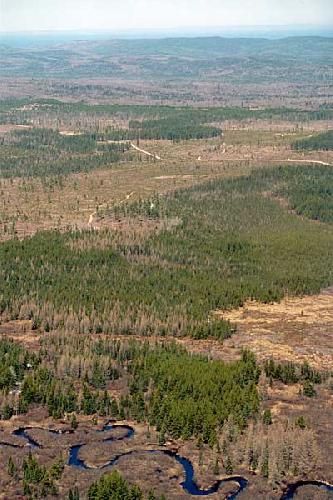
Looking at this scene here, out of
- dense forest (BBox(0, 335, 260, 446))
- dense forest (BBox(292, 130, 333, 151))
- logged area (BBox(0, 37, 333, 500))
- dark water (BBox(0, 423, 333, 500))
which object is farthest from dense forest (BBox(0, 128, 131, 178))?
dark water (BBox(0, 423, 333, 500))

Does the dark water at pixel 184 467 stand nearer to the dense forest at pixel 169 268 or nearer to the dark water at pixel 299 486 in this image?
the dark water at pixel 299 486

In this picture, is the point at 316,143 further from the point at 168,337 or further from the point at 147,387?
the point at 147,387

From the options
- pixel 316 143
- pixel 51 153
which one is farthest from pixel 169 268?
pixel 316 143

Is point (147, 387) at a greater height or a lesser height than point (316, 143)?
lesser

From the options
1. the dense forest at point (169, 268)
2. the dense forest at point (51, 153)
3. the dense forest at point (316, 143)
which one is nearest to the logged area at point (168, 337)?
the dense forest at point (169, 268)

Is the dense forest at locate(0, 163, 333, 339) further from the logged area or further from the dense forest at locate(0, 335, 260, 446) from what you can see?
the dense forest at locate(0, 335, 260, 446)

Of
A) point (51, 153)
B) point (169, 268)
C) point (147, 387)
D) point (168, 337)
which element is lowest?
point (168, 337)
